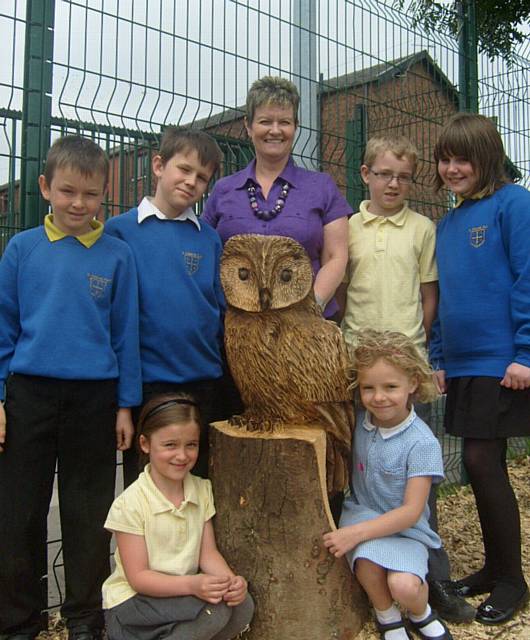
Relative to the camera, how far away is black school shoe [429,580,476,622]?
219 centimetres

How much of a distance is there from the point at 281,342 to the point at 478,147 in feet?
3.22

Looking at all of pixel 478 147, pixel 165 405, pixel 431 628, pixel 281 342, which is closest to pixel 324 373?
pixel 281 342

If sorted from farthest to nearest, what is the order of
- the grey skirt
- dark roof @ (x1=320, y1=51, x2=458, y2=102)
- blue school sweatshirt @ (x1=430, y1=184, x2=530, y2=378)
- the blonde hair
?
dark roof @ (x1=320, y1=51, x2=458, y2=102) < blue school sweatshirt @ (x1=430, y1=184, x2=530, y2=378) < the blonde hair < the grey skirt

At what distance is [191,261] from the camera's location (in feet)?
7.18

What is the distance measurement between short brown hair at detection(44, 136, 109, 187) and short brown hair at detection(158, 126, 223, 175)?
0.24m

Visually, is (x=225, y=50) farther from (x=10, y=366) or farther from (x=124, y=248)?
(x=10, y=366)

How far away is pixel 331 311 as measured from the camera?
2.40 meters

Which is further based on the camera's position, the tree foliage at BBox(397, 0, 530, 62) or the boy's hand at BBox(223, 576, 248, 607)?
the tree foliage at BBox(397, 0, 530, 62)

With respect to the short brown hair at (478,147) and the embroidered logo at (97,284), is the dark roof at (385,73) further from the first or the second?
the embroidered logo at (97,284)

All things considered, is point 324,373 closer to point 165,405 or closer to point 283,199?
point 165,405

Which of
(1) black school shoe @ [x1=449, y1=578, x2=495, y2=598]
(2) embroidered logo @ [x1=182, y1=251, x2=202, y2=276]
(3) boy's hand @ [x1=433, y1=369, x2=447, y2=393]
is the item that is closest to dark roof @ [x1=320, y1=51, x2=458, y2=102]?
(2) embroidered logo @ [x1=182, y1=251, x2=202, y2=276]

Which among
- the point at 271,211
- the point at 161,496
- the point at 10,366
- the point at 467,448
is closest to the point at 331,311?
the point at 271,211

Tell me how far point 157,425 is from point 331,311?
800mm

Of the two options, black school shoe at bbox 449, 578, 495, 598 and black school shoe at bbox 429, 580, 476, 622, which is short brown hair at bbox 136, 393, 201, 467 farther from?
black school shoe at bbox 449, 578, 495, 598
